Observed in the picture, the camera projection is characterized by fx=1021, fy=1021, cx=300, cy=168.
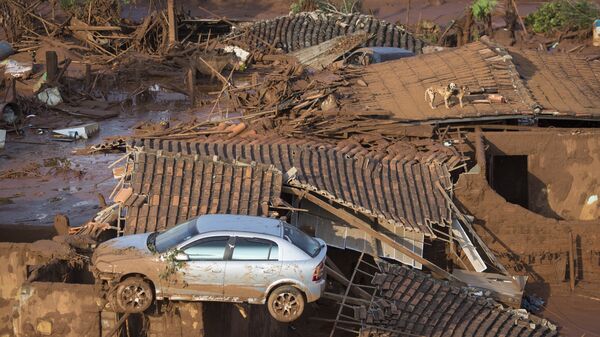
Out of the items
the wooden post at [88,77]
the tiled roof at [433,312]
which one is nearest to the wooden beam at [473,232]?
the tiled roof at [433,312]

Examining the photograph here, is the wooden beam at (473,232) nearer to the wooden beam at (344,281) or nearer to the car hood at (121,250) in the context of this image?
the wooden beam at (344,281)

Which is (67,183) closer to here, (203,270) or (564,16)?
(203,270)

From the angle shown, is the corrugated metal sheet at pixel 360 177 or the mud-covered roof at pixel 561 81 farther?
the mud-covered roof at pixel 561 81

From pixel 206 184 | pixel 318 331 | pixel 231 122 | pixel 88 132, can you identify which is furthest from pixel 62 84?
pixel 318 331

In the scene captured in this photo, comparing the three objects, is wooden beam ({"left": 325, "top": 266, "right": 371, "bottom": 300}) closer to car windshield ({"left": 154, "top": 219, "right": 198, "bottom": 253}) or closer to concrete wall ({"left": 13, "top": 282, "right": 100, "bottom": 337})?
car windshield ({"left": 154, "top": 219, "right": 198, "bottom": 253})

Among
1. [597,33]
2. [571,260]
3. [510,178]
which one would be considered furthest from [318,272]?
[597,33]

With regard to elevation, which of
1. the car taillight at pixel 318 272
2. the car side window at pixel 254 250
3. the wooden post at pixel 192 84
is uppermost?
the wooden post at pixel 192 84

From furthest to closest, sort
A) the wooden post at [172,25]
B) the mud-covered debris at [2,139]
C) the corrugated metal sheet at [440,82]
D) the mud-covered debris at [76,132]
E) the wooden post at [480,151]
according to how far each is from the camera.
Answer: the wooden post at [172,25] < the mud-covered debris at [76,132] < the mud-covered debris at [2,139] < the corrugated metal sheet at [440,82] < the wooden post at [480,151]
